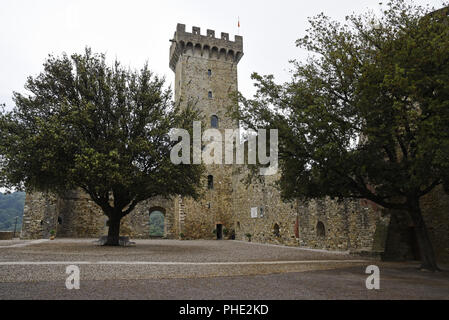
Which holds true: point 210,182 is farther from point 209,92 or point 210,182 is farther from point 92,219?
point 92,219

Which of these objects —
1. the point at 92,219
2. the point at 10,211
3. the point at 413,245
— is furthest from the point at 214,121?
the point at 10,211

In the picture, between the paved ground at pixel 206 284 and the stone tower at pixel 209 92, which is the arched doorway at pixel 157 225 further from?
the paved ground at pixel 206 284

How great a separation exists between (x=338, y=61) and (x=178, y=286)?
8380 mm

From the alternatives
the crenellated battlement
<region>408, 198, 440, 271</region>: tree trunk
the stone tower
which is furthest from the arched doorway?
<region>408, 198, 440, 271</region>: tree trunk

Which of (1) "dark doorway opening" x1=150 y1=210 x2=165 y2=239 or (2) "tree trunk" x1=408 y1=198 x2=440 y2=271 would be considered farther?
(1) "dark doorway opening" x1=150 y1=210 x2=165 y2=239

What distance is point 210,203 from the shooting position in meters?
28.2

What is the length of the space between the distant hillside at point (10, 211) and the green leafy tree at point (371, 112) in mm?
54343

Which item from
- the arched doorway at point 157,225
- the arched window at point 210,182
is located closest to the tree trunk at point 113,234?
the arched window at point 210,182

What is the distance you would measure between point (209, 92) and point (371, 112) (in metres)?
22.9

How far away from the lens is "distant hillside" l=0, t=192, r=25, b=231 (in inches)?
2307

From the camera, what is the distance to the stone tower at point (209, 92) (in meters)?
27.7

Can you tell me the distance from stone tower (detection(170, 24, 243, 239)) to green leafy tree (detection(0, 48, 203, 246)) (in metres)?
11.8

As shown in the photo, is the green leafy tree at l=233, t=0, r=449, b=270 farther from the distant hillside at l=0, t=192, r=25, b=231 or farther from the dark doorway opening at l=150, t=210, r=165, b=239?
the distant hillside at l=0, t=192, r=25, b=231

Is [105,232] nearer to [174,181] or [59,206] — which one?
[59,206]
